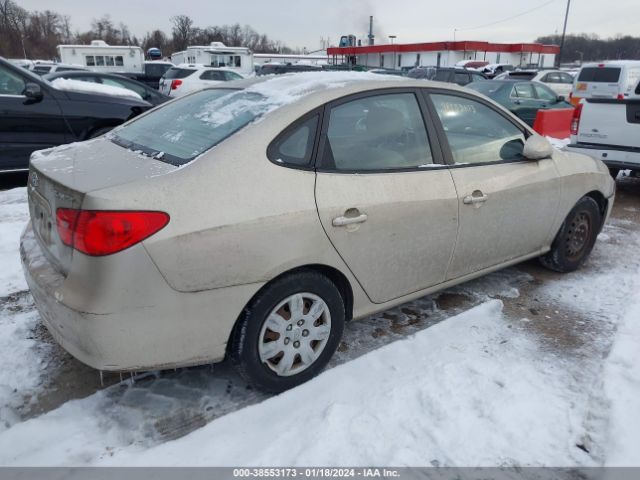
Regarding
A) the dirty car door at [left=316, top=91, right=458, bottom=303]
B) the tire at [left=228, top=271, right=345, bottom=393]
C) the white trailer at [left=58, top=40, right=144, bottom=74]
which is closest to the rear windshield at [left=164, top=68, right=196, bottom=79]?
the dirty car door at [left=316, top=91, right=458, bottom=303]

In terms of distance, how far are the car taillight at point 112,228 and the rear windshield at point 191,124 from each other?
406 mm

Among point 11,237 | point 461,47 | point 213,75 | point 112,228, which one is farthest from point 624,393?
point 461,47

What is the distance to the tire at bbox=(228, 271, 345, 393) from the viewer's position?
94.5 inches

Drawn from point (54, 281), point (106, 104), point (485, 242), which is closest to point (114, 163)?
point (54, 281)

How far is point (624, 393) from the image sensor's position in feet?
8.73

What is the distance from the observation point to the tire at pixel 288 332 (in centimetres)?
240

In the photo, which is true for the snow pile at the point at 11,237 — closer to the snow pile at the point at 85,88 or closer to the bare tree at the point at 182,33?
the snow pile at the point at 85,88

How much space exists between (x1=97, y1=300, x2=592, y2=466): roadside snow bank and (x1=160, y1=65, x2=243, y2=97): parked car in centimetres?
1385

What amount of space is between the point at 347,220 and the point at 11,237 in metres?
3.46

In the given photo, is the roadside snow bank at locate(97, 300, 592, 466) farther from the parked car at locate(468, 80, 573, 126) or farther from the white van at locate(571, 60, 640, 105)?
the white van at locate(571, 60, 640, 105)

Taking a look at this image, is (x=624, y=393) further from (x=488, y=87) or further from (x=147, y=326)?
(x=488, y=87)

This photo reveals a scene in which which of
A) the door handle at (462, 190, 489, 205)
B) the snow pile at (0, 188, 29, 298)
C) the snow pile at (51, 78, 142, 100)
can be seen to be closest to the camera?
the door handle at (462, 190, 489, 205)

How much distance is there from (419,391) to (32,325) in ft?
8.05

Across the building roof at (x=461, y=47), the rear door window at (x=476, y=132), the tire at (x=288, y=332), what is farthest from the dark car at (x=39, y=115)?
the building roof at (x=461, y=47)
